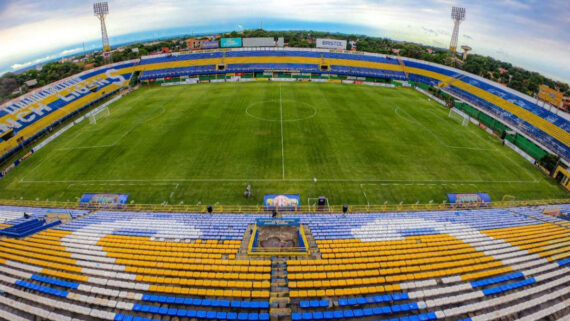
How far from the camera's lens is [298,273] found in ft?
45.7

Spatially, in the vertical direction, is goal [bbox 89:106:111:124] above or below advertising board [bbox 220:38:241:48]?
below

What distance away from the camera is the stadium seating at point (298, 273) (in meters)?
11.9

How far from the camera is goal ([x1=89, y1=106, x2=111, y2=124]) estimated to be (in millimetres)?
43938

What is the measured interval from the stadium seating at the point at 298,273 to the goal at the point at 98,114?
1221 inches

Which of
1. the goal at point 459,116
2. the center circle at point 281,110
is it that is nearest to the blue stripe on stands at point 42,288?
the center circle at point 281,110

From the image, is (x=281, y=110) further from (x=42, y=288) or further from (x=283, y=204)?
(x=42, y=288)

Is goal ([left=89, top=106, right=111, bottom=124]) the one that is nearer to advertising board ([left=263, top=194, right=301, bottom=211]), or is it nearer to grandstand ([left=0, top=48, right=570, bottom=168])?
grandstand ([left=0, top=48, right=570, bottom=168])

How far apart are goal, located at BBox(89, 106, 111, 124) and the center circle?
2539 cm

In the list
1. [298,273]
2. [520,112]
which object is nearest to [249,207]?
[298,273]

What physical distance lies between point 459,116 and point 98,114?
2575 inches

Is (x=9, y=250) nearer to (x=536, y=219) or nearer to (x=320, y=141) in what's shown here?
(x=320, y=141)

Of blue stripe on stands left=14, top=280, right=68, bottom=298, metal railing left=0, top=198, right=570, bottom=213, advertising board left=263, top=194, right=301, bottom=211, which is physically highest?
blue stripe on stands left=14, top=280, right=68, bottom=298

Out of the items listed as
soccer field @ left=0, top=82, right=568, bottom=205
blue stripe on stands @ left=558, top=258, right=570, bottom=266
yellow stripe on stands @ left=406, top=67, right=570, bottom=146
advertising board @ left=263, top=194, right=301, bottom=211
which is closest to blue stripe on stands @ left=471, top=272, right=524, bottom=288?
blue stripe on stands @ left=558, top=258, right=570, bottom=266

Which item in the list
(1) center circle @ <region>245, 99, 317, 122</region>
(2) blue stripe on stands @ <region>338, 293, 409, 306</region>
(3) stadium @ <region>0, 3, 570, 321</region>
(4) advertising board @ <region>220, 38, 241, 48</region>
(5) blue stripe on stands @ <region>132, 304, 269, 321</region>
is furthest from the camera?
(4) advertising board @ <region>220, 38, 241, 48</region>
